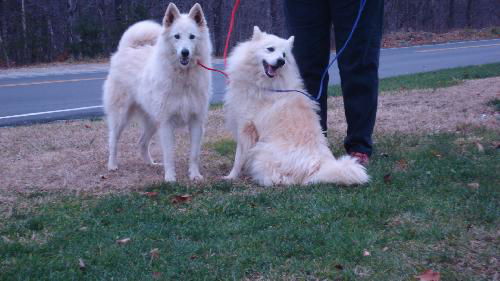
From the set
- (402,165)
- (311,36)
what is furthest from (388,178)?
(311,36)

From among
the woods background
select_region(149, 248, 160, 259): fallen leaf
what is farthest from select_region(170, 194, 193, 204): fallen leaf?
the woods background

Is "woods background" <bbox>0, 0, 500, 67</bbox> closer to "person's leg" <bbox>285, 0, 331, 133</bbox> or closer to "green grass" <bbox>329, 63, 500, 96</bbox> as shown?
"green grass" <bbox>329, 63, 500, 96</bbox>

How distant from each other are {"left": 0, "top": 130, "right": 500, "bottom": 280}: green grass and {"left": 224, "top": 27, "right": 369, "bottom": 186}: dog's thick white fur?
0.23 metres

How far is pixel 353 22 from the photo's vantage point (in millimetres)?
5316

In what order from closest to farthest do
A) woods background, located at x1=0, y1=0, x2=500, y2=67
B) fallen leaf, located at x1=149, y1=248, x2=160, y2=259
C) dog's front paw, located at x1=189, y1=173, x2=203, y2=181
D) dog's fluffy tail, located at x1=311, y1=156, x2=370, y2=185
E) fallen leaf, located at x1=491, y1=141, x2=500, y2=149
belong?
fallen leaf, located at x1=149, y1=248, x2=160, y2=259 < dog's fluffy tail, located at x1=311, y1=156, x2=370, y2=185 < dog's front paw, located at x1=189, y1=173, x2=203, y2=181 < fallen leaf, located at x1=491, y1=141, x2=500, y2=149 < woods background, located at x1=0, y1=0, x2=500, y2=67

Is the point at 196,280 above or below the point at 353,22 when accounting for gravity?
below

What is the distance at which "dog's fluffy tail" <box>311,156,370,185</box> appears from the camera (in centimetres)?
462

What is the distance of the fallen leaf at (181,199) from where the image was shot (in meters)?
4.36

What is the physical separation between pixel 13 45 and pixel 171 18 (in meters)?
16.8

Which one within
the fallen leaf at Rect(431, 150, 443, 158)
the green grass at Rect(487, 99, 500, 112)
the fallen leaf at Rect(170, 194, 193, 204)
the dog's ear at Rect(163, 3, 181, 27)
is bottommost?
the fallen leaf at Rect(170, 194, 193, 204)

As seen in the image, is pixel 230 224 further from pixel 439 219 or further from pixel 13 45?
pixel 13 45

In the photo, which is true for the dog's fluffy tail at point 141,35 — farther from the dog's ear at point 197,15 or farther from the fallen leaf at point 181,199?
the fallen leaf at point 181,199

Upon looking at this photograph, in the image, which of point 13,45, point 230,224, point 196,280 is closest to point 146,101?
point 230,224

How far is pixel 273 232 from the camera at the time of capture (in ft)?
11.8
